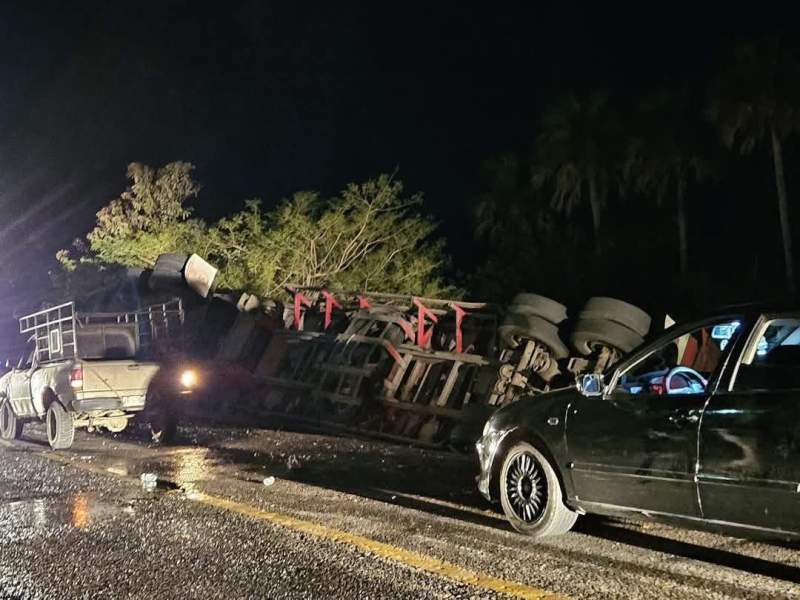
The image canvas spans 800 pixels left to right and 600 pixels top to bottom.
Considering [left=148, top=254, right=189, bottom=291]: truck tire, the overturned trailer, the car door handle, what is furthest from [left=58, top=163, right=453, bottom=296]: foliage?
the car door handle

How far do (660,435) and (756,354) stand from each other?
30.1 inches

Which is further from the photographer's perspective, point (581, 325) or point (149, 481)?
point (581, 325)

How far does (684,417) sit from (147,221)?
69.5 ft

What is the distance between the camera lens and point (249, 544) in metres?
6.29

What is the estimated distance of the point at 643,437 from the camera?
216 inches

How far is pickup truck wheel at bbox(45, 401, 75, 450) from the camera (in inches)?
494

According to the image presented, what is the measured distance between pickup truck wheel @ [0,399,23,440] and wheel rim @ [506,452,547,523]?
10922 millimetres

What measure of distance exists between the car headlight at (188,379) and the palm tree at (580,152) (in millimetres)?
25945

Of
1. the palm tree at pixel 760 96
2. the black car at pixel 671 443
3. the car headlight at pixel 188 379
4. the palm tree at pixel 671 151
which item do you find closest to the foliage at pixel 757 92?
the palm tree at pixel 760 96

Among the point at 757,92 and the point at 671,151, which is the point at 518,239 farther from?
the point at 757,92

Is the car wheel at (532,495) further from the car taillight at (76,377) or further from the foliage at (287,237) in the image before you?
the foliage at (287,237)

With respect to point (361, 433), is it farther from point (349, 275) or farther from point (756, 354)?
point (349, 275)

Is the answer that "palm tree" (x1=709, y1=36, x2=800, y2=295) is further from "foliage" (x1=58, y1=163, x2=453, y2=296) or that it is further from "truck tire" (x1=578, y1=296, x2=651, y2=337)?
"truck tire" (x1=578, y1=296, x2=651, y2=337)

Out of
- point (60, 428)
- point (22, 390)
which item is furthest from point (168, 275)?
point (60, 428)
